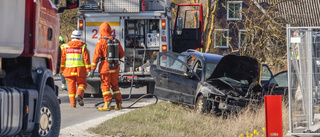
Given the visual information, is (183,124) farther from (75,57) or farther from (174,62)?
(75,57)

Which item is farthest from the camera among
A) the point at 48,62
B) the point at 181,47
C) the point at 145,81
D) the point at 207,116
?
the point at 181,47

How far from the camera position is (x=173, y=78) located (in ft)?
39.4

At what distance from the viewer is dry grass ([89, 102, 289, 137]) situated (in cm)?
859

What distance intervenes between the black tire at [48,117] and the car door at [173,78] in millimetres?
4772

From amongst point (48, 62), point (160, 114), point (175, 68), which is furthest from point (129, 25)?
point (48, 62)

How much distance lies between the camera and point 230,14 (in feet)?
147

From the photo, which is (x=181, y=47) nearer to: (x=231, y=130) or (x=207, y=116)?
(x=207, y=116)

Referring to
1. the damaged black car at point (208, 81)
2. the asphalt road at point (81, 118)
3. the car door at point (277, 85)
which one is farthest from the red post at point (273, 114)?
the car door at point (277, 85)

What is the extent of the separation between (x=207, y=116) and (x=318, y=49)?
359 centimetres

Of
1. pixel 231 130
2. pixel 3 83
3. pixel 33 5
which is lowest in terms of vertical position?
pixel 231 130

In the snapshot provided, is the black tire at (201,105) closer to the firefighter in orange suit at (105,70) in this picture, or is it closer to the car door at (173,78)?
the car door at (173,78)

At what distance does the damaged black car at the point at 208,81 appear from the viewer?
35.1 feet

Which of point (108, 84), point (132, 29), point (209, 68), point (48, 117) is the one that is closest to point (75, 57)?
point (108, 84)

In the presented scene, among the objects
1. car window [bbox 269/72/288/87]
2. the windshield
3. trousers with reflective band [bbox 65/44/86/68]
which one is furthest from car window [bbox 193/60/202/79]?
trousers with reflective band [bbox 65/44/86/68]
